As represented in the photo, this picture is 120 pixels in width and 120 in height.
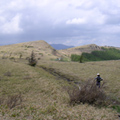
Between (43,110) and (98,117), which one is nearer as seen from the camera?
(98,117)

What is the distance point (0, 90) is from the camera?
44.2ft

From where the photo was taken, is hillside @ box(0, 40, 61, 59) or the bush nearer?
the bush

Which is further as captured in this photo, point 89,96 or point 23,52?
point 23,52

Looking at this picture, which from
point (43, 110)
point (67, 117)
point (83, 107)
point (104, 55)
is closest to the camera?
point (67, 117)

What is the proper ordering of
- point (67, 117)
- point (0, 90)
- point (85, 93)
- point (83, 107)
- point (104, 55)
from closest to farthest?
1. point (67, 117)
2. point (83, 107)
3. point (85, 93)
4. point (0, 90)
5. point (104, 55)

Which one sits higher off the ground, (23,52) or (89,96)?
(23,52)

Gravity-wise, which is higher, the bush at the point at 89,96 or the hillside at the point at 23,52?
the hillside at the point at 23,52

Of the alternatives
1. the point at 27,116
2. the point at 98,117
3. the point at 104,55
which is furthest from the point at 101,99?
the point at 104,55

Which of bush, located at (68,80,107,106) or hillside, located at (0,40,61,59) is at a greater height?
hillside, located at (0,40,61,59)

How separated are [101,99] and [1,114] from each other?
657 cm

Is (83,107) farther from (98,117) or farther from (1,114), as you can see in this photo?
(1,114)

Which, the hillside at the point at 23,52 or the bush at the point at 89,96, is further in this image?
the hillside at the point at 23,52

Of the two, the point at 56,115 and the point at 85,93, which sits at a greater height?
the point at 85,93

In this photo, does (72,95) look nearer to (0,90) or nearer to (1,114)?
(1,114)
